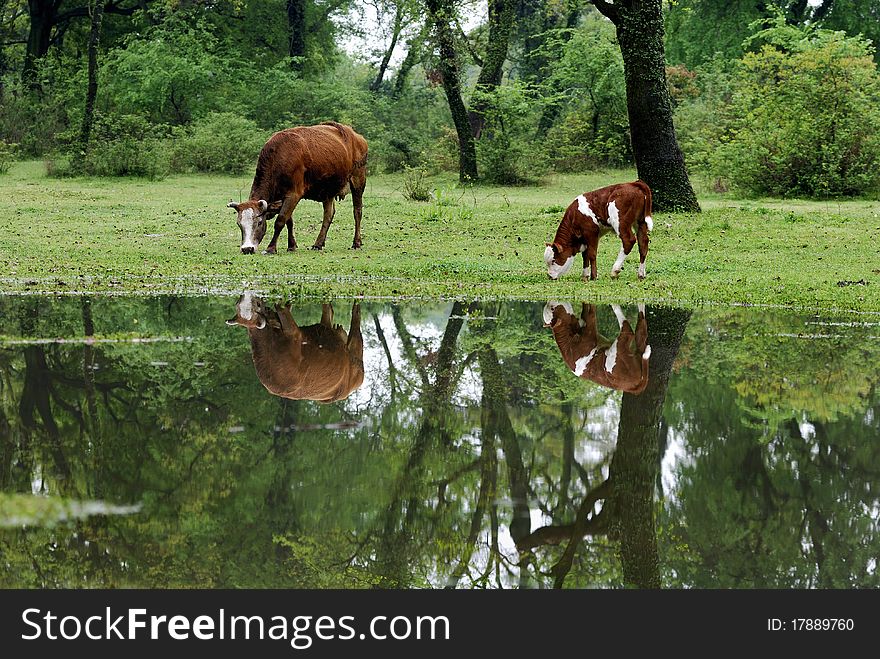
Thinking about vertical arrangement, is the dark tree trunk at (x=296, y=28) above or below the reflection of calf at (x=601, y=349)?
above

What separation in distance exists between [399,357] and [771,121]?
67.7ft

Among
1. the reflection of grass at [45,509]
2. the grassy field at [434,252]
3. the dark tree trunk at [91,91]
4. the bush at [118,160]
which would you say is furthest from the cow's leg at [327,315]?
the dark tree trunk at [91,91]

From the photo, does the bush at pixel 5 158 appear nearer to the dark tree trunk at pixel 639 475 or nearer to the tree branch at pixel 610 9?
the tree branch at pixel 610 9

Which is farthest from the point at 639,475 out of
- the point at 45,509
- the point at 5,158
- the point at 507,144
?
the point at 5,158

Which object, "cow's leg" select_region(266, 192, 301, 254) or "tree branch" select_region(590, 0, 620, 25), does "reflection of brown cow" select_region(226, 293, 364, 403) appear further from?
"tree branch" select_region(590, 0, 620, 25)

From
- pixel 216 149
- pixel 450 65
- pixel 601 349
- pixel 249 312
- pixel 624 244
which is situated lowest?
pixel 249 312

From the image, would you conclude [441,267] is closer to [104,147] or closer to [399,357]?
[399,357]

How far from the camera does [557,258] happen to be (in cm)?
1544

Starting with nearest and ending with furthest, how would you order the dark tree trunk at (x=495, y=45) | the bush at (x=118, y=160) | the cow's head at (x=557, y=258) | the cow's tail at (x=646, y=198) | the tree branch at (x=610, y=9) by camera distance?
the cow's tail at (x=646, y=198) → the cow's head at (x=557, y=258) → the tree branch at (x=610, y=9) → the bush at (x=118, y=160) → the dark tree trunk at (x=495, y=45)

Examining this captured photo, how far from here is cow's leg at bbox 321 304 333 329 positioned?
38.3 feet

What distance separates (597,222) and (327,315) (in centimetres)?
447

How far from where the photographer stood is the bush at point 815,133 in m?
27.2

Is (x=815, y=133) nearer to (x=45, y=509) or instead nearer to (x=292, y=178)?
(x=292, y=178)

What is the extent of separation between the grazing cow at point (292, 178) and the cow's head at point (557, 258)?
473 cm
